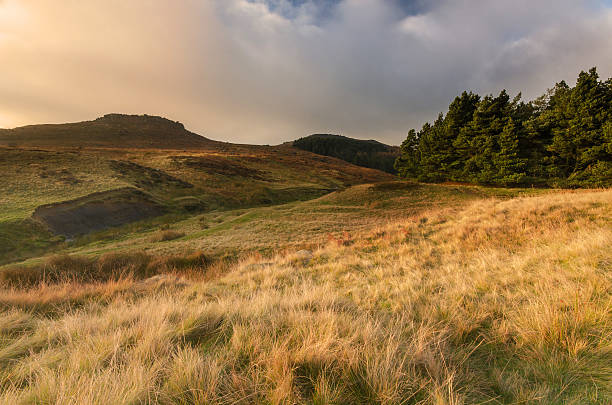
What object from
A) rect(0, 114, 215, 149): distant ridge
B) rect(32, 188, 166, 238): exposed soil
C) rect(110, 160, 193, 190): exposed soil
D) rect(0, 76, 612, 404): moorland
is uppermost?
rect(0, 114, 215, 149): distant ridge

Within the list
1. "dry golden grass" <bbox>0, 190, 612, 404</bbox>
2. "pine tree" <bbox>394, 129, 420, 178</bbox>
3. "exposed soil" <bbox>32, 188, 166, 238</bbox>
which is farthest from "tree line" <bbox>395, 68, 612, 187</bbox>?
"exposed soil" <bbox>32, 188, 166, 238</bbox>

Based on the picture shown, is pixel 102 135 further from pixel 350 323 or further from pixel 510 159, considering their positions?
pixel 510 159

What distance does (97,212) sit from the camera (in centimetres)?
2141

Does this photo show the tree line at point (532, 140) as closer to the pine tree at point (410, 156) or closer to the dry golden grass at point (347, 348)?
the pine tree at point (410, 156)

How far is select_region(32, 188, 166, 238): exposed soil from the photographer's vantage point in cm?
1859

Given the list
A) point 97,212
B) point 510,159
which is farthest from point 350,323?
point 510,159

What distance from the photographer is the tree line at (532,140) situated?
2227 centimetres

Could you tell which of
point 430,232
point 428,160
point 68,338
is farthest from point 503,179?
point 68,338

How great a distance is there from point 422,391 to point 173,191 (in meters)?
35.9

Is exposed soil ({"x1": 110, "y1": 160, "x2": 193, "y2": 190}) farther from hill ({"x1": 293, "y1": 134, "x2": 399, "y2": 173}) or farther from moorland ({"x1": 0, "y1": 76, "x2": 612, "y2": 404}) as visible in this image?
hill ({"x1": 293, "y1": 134, "x2": 399, "y2": 173})

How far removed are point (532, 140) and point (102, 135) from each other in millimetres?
105917

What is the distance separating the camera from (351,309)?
328 centimetres

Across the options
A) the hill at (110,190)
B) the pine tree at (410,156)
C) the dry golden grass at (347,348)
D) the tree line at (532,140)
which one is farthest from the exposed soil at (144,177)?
the tree line at (532,140)

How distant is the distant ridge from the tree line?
7547 cm
